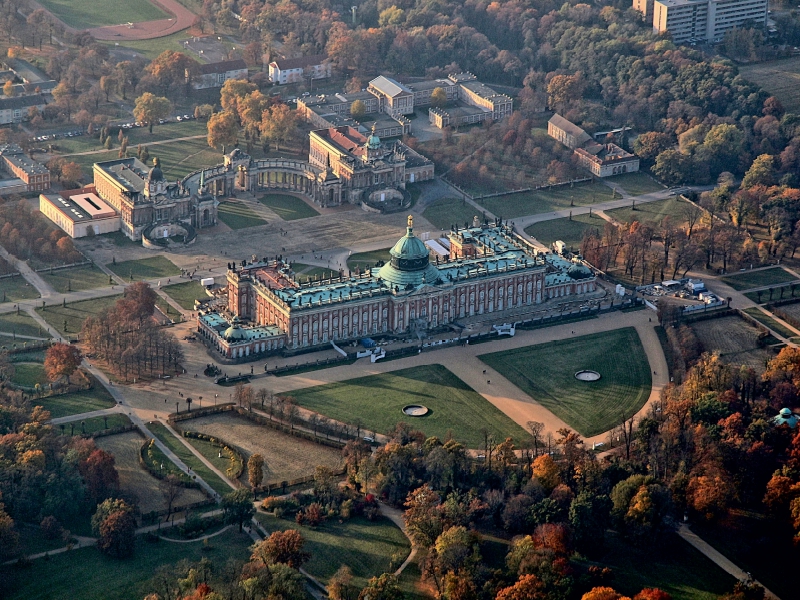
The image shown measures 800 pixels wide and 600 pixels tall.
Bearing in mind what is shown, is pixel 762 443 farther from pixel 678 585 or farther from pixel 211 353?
pixel 211 353

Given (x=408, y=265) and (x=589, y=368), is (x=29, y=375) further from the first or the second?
(x=589, y=368)

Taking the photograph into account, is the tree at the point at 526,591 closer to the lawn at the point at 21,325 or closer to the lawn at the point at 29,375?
the lawn at the point at 29,375

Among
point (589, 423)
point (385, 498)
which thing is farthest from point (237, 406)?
point (589, 423)

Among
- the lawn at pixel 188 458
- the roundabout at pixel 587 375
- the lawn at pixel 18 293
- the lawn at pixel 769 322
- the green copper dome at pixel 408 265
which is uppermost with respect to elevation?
the green copper dome at pixel 408 265

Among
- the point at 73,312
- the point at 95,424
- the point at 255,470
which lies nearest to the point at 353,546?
the point at 255,470

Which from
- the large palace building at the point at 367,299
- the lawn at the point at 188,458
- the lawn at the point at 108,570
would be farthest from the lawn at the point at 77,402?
the lawn at the point at 108,570

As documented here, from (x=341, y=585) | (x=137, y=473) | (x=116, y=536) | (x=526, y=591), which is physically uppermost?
(x=116, y=536)
